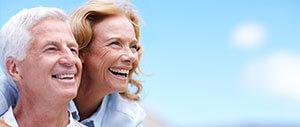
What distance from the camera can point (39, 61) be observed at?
2.67 meters

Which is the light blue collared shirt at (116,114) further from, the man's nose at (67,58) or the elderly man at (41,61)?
the man's nose at (67,58)

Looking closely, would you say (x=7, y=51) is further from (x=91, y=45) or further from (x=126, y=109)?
(x=126, y=109)

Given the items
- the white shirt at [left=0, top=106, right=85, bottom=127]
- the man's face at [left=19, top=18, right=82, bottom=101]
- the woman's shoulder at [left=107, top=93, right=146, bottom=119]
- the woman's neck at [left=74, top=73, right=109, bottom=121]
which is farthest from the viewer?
the woman's shoulder at [left=107, top=93, right=146, bottom=119]

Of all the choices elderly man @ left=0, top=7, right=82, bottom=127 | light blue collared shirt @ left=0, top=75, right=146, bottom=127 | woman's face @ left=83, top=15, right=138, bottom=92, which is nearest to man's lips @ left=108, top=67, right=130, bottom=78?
woman's face @ left=83, top=15, right=138, bottom=92

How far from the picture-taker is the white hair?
2.68 meters

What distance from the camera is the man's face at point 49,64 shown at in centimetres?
267

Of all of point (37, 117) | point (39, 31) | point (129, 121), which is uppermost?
point (39, 31)

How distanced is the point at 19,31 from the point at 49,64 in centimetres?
29

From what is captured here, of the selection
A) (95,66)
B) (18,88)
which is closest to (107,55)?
(95,66)

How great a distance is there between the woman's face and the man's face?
630 mm

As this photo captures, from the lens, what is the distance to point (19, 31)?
269 centimetres

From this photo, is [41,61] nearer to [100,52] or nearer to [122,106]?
[100,52]

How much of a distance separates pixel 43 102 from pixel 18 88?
35 centimetres

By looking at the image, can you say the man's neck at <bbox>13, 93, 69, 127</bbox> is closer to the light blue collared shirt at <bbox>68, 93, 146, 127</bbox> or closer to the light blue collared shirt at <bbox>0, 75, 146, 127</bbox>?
the light blue collared shirt at <bbox>0, 75, 146, 127</bbox>
